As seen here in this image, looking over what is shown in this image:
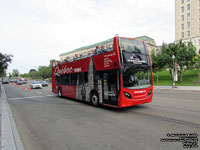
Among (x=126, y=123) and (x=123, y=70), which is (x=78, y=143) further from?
(x=123, y=70)

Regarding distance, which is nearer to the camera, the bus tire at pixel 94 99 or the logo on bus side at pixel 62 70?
the bus tire at pixel 94 99

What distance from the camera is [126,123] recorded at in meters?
5.35

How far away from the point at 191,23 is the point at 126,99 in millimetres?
65540

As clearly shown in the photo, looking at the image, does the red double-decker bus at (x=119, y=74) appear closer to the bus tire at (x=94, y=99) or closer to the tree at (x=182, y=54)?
the bus tire at (x=94, y=99)

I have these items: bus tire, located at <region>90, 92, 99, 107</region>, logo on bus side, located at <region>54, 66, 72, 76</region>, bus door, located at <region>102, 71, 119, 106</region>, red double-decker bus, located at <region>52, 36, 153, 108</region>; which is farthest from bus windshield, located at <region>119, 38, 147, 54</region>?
logo on bus side, located at <region>54, 66, 72, 76</region>

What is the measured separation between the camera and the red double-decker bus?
6719 mm

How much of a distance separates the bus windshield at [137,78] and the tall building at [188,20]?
56.9 meters

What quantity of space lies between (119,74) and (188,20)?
66.2 metres

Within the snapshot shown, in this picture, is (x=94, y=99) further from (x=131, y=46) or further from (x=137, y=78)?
(x=131, y=46)

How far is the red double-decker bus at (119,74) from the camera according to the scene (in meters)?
6.72

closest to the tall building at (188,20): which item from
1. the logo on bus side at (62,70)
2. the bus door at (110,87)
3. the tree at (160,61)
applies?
the tree at (160,61)

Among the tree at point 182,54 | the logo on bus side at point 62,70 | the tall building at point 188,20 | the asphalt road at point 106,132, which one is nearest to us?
the asphalt road at point 106,132

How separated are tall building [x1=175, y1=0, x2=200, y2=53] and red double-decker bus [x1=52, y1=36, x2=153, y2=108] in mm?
57014

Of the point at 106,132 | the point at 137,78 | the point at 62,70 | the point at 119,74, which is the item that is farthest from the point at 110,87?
the point at 62,70
